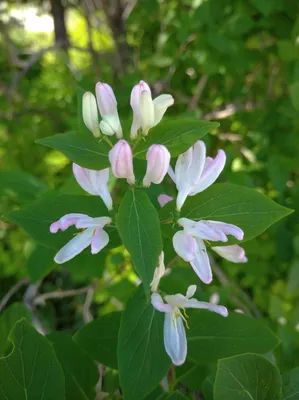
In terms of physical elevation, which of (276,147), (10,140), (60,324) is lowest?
(60,324)

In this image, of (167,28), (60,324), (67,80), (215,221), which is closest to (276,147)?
(167,28)

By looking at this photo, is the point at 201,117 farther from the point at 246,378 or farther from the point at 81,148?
the point at 246,378

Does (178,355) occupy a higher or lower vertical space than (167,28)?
lower

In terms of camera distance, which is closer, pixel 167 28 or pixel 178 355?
pixel 178 355

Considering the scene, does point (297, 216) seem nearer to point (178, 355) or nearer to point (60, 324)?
→ point (178, 355)

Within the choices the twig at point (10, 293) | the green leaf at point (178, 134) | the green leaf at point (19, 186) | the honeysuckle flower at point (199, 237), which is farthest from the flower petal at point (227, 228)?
the twig at point (10, 293)

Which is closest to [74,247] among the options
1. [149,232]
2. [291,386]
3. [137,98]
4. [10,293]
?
[149,232]

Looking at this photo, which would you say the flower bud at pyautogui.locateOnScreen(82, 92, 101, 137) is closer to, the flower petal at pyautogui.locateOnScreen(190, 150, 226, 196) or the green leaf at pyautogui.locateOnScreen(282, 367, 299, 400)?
the flower petal at pyautogui.locateOnScreen(190, 150, 226, 196)
